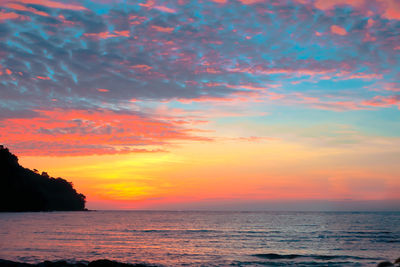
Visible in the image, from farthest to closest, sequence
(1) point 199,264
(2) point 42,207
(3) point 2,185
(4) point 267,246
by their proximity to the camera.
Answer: (2) point 42,207, (3) point 2,185, (4) point 267,246, (1) point 199,264

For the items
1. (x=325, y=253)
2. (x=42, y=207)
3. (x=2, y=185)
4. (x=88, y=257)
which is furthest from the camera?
(x=42, y=207)

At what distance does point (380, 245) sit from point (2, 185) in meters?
138

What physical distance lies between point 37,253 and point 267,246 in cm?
2483

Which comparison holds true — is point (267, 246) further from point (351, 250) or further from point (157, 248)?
point (157, 248)

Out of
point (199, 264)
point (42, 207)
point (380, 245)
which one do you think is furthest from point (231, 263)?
point (42, 207)

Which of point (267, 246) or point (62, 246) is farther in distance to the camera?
point (267, 246)

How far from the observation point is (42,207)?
170 metres

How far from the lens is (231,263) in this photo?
29.1 metres

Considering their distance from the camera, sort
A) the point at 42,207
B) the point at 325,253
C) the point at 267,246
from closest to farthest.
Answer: the point at 325,253 → the point at 267,246 → the point at 42,207

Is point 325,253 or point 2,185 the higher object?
point 2,185

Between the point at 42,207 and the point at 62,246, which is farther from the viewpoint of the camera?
the point at 42,207

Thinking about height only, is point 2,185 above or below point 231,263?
above

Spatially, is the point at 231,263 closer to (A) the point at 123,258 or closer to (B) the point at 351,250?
(A) the point at 123,258

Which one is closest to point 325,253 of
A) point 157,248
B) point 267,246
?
point 267,246
